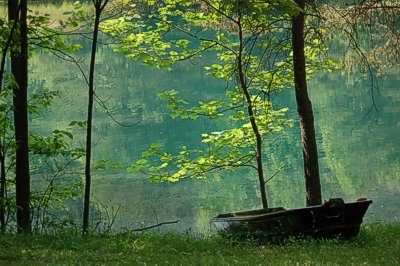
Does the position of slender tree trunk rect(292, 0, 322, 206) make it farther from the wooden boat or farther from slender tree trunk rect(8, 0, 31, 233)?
slender tree trunk rect(8, 0, 31, 233)

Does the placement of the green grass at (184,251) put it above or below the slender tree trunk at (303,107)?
below

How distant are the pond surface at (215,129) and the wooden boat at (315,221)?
12.9 feet

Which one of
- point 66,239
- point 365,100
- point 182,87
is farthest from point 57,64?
point 66,239

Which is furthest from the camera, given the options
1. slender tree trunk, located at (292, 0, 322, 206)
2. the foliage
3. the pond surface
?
the pond surface

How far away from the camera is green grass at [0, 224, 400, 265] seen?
24.9 ft

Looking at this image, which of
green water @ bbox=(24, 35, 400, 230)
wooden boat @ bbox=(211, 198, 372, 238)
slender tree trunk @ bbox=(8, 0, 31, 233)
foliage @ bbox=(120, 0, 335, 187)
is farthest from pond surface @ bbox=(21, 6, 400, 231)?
wooden boat @ bbox=(211, 198, 372, 238)

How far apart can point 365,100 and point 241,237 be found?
25.6 metres

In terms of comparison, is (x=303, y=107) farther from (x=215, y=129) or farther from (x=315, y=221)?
(x=215, y=129)

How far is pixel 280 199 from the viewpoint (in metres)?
21.2

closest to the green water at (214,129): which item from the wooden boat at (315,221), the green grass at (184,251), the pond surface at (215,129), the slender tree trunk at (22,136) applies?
the pond surface at (215,129)

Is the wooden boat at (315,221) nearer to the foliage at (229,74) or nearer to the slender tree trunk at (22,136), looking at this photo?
the foliage at (229,74)

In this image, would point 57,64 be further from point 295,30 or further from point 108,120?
point 295,30

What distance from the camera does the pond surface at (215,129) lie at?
820 inches

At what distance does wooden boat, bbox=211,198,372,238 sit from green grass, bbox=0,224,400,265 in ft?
0.73
